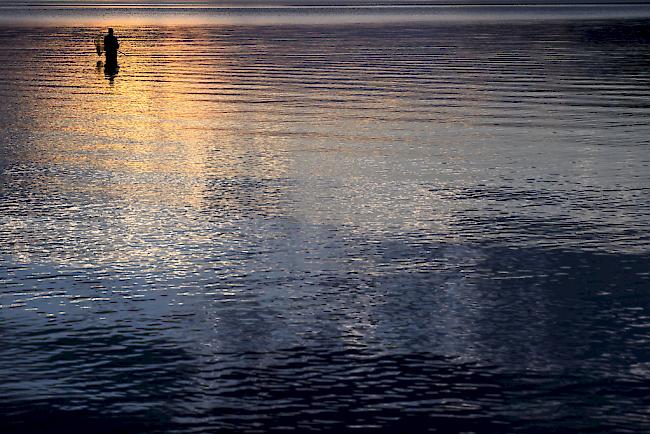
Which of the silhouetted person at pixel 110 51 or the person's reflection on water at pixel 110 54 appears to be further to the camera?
the silhouetted person at pixel 110 51

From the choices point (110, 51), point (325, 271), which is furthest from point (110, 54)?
point (325, 271)

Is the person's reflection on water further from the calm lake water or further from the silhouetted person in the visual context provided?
the calm lake water

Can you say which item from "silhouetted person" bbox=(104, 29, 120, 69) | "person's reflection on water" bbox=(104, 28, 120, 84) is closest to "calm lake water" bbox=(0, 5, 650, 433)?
"person's reflection on water" bbox=(104, 28, 120, 84)

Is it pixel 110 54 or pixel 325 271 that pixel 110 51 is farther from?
pixel 325 271

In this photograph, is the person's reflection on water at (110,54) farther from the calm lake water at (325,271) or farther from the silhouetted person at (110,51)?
the calm lake water at (325,271)

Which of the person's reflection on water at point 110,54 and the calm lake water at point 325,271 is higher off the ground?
the calm lake water at point 325,271

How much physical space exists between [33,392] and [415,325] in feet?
12.2

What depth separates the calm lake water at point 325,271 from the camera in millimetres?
9141

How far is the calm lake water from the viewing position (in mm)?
9141

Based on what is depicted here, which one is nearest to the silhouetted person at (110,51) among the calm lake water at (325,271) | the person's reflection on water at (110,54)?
the person's reflection on water at (110,54)

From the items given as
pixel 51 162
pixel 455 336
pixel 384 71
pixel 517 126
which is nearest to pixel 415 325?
pixel 455 336

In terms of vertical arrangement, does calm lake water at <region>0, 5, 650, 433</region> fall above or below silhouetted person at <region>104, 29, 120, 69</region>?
above

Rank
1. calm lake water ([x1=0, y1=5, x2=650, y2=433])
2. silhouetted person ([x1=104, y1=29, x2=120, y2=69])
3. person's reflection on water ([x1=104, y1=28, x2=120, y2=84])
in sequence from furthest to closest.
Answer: silhouetted person ([x1=104, y1=29, x2=120, y2=69]) < person's reflection on water ([x1=104, y1=28, x2=120, y2=84]) < calm lake water ([x1=0, y1=5, x2=650, y2=433])

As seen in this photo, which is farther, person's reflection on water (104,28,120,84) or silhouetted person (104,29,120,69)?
silhouetted person (104,29,120,69)
